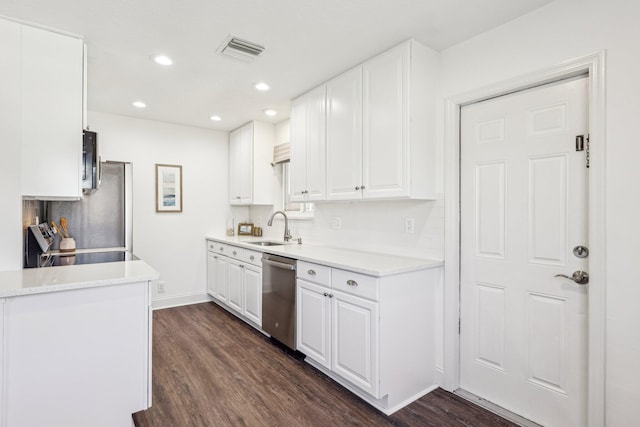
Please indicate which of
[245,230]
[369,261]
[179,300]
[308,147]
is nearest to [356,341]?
[369,261]

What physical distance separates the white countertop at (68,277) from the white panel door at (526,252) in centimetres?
204

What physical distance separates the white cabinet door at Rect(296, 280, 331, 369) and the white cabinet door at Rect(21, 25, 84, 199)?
5.55 feet

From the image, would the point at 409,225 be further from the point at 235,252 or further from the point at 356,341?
the point at 235,252

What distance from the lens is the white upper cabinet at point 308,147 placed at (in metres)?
Answer: 2.98

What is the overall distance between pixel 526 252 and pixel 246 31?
222cm

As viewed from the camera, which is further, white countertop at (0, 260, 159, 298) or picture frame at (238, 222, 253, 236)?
picture frame at (238, 222, 253, 236)

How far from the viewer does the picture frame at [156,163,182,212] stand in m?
4.20

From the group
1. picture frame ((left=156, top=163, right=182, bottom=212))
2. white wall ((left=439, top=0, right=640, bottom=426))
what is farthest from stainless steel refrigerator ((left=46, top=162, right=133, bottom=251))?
white wall ((left=439, top=0, right=640, bottom=426))

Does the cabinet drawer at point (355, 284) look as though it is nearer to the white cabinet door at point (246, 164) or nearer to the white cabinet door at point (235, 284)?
the white cabinet door at point (235, 284)

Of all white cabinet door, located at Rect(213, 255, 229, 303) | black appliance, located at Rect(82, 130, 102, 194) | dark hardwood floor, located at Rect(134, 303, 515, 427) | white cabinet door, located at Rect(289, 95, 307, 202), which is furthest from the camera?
white cabinet door, located at Rect(213, 255, 229, 303)

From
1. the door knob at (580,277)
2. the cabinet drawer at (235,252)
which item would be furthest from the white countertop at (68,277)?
the door knob at (580,277)

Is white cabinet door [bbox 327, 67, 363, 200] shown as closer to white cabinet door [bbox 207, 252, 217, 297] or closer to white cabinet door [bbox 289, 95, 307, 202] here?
white cabinet door [bbox 289, 95, 307, 202]

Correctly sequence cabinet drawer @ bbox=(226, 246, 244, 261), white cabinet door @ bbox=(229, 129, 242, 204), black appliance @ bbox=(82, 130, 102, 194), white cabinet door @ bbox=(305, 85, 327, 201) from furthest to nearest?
1. white cabinet door @ bbox=(229, 129, 242, 204)
2. cabinet drawer @ bbox=(226, 246, 244, 261)
3. white cabinet door @ bbox=(305, 85, 327, 201)
4. black appliance @ bbox=(82, 130, 102, 194)

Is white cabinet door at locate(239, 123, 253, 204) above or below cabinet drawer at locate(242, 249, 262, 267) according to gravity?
above
